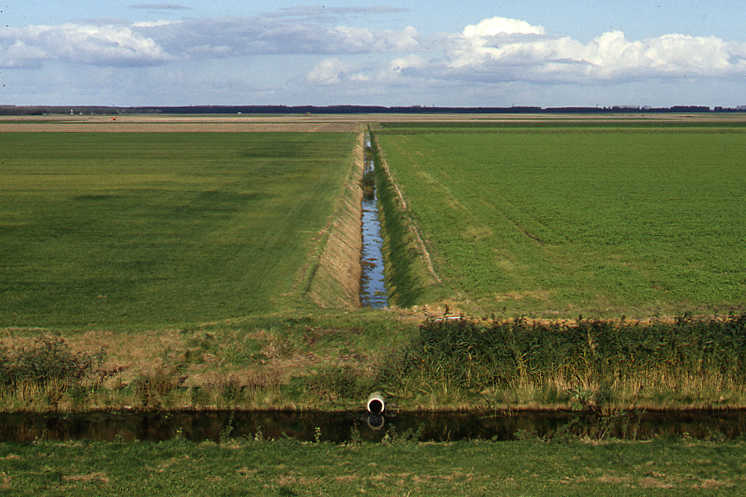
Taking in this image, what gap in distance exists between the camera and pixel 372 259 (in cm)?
3453

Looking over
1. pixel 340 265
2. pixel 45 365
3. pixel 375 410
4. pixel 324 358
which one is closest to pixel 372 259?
pixel 340 265

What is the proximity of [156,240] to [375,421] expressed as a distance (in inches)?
742

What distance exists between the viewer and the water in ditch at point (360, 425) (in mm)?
15492

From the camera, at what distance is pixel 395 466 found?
12812 mm

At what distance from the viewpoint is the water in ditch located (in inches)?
610

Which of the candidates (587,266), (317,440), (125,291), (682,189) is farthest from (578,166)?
(317,440)

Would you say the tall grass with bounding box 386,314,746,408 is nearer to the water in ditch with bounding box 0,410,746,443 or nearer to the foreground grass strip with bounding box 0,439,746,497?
the water in ditch with bounding box 0,410,746,443

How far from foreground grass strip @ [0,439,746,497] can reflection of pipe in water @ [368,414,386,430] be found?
61.6 inches

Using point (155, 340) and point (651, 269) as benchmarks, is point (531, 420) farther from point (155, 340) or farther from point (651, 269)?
point (651, 269)

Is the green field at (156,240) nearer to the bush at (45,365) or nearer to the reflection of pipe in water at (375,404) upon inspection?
the bush at (45,365)

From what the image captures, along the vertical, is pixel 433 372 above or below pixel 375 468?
above

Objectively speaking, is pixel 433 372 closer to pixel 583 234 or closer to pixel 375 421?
pixel 375 421

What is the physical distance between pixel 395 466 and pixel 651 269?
55.8 ft

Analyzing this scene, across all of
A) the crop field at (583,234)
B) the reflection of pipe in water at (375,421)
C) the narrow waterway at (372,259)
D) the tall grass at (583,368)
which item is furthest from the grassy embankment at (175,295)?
the crop field at (583,234)
